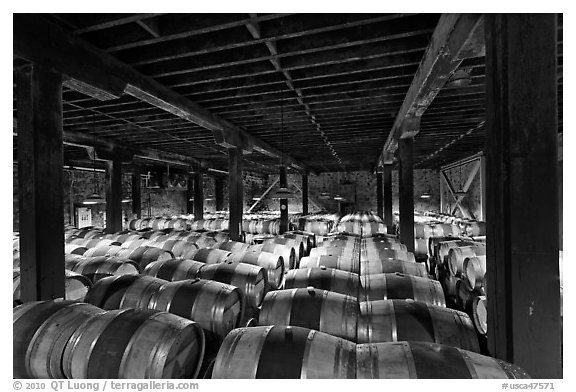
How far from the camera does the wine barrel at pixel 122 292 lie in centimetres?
409

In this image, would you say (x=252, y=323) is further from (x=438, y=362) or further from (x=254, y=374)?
(x=438, y=362)

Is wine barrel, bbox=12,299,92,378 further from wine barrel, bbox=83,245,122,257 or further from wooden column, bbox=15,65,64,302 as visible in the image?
wine barrel, bbox=83,245,122,257

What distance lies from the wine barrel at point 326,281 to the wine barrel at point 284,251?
2266 mm

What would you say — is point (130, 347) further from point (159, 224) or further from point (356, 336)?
point (159, 224)

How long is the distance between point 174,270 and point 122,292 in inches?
46.8

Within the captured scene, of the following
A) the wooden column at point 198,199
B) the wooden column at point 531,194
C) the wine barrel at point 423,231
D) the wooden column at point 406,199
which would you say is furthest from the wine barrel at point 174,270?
the wooden column at point 198,199

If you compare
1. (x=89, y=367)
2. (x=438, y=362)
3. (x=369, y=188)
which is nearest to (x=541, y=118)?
(x=438, y=362)

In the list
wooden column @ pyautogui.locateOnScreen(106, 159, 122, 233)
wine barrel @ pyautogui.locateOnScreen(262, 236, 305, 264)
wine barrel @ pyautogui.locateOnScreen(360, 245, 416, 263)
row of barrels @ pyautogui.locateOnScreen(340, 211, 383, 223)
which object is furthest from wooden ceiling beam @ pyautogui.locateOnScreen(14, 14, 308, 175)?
row of barrels @ pyautogui.locateOnScreen(340, 211, 383, 223)

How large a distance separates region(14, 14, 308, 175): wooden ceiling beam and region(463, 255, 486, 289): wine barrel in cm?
596

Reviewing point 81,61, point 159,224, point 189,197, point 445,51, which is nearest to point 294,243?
point 445,51

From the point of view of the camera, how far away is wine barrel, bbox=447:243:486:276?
5.99 meters

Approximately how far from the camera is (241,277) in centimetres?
509
